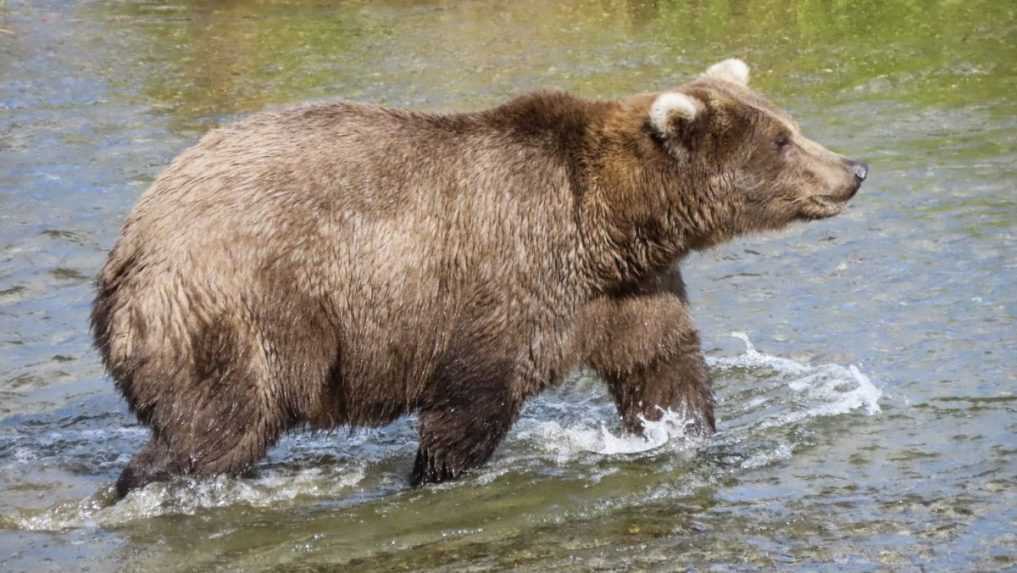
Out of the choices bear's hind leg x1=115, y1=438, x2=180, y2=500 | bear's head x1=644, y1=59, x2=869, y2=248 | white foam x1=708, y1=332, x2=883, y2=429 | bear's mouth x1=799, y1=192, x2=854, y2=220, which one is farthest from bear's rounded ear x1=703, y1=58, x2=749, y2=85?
bear's hind leg x1=115, y1=438, x2=180, y2=500

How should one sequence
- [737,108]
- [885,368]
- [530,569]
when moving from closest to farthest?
[530,569]
[737,108]
[885,368]

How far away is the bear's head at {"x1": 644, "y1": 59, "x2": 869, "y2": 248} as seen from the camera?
7.52 m

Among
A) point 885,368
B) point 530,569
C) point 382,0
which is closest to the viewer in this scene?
point 530,569

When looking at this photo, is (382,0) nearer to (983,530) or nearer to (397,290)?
(397,290)

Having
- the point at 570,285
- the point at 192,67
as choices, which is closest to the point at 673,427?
the point at 570,285

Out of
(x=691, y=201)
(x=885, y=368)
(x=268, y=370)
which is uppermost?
(x=691, y=201)

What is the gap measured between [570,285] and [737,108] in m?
1.15

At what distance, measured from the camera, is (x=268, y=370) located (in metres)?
7.13

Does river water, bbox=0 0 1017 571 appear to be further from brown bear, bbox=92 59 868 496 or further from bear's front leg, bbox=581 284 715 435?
brown bear, bbox=92 59 868 496

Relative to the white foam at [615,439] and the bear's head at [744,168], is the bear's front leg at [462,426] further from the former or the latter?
the bear's head at [744,168]

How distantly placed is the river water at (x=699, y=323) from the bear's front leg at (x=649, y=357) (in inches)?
4.8

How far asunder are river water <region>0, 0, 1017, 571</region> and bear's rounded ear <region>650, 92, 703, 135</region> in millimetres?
1434

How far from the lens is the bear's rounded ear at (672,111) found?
727cm

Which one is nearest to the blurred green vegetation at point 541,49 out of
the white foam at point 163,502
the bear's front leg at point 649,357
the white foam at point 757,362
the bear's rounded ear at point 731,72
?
the white foam at point 757,362
